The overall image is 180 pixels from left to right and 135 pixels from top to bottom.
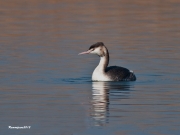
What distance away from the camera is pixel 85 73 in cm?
1952

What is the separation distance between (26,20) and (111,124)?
1945cm

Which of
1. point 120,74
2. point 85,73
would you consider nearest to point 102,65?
point 120,74

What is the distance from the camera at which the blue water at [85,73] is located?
1380 cm

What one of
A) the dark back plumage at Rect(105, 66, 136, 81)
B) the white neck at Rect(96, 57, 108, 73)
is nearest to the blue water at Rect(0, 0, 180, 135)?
the dark back plumage at Rect(105, 66, 136, 81)

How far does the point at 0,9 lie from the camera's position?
126 ft

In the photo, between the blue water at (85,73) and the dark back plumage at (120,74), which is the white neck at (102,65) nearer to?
the dark back plumage at (120,74)

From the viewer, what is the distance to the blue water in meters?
13.8

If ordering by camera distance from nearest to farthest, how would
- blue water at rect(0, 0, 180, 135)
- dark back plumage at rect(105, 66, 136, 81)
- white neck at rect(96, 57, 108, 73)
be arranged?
1. blue water at rect(0, 0, 180, 135)
2. dark back plumage at rect(105, 66, 136, 81)
3. white neck at rect(96, 57, 108, 73)

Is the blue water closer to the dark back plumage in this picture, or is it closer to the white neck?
the dark back plumage

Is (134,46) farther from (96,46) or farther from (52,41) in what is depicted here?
(96,46)

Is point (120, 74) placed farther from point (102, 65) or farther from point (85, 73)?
point (85, 73)

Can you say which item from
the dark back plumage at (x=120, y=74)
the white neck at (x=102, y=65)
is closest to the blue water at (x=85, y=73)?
the dark back plumage at (x=120, y=74)

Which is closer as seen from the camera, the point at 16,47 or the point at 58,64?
the point at 58,64

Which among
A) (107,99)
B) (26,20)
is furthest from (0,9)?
(107,99)
